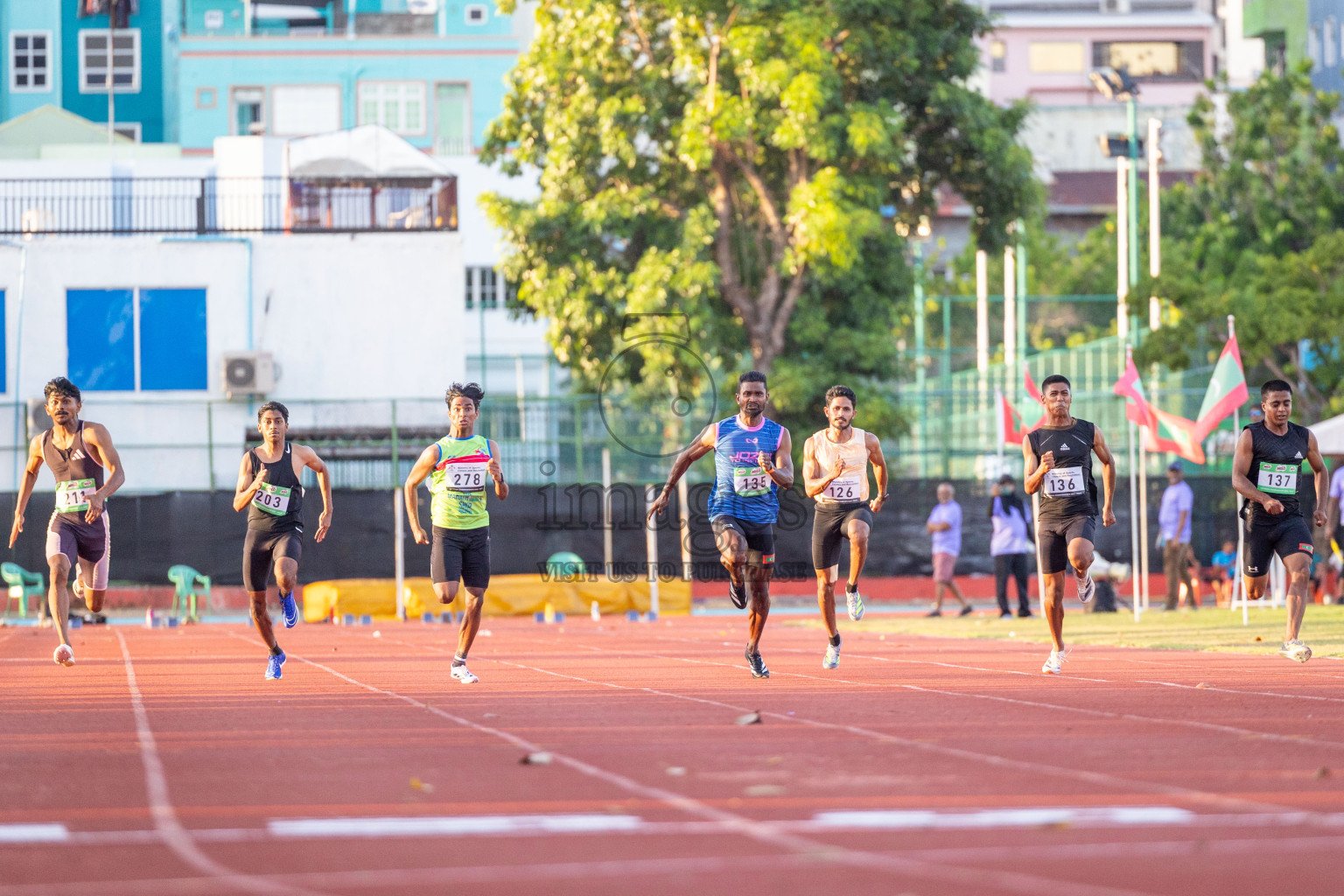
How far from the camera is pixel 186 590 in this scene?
2894 centimetres

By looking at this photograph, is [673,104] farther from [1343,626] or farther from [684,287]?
[1343,626]

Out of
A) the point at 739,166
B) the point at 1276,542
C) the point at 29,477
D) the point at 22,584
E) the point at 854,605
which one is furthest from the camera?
the point at 739,166

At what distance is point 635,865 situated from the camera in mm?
5871

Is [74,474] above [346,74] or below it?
below

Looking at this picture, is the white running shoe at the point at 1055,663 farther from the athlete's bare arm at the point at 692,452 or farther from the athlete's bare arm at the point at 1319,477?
the athlete's bare arm at the point at 692,452

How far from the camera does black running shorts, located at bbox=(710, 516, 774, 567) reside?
1323 cm

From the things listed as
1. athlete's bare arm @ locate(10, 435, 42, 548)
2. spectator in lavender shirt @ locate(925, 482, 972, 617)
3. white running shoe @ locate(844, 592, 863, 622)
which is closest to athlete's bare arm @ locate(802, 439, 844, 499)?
→ white running shoe @ locate(844, 592, 863, 622)

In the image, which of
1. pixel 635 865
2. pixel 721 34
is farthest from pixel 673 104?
pixel 635 865

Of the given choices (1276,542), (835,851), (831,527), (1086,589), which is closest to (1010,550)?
(1276,542)

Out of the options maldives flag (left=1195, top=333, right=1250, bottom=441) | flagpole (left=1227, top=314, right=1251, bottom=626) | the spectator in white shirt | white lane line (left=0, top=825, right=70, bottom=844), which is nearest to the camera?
white lane line (left=0, top=825, right=70, bottom=844)

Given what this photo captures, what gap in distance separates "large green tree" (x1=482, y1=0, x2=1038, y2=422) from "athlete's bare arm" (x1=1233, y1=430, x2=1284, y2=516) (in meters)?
15.2

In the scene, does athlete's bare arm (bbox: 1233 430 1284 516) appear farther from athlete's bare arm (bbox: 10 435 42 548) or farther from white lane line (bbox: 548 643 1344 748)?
athlete's bare arm (bbox: 10 435 42 548)

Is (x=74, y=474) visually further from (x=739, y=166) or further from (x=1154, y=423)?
(x=739, y=166)

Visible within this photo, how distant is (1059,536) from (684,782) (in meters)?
6.32
